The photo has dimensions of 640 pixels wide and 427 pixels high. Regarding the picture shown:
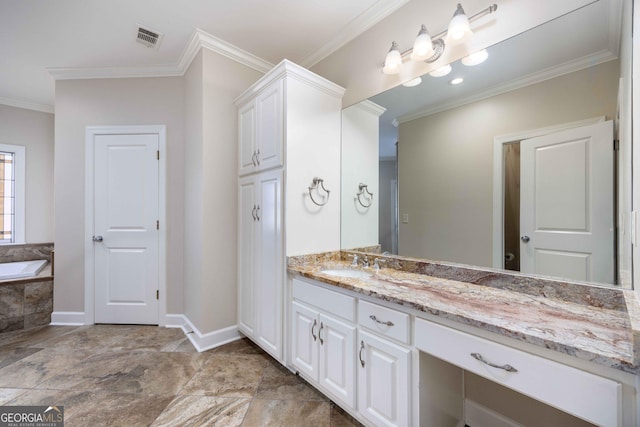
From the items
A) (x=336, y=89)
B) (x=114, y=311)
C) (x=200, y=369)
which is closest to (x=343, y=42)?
(x=336, y=89)

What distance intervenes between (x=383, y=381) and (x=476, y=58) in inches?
68.6

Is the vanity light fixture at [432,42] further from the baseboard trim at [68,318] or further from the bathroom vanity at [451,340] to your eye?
the baseboard trim at [68,318]

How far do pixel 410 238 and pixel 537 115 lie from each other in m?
0.93

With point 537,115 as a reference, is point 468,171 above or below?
below

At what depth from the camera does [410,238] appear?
1.82m

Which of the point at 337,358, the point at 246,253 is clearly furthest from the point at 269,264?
the point at 337,358

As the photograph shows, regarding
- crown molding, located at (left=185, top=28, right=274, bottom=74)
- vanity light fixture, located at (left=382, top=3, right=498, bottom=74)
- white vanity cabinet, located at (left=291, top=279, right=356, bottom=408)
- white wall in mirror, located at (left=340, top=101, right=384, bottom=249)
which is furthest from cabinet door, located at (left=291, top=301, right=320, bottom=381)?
crown molding, located at (left=185, top=28, right=274, bottom=74)

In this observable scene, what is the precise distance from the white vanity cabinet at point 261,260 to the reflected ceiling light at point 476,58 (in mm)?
1294

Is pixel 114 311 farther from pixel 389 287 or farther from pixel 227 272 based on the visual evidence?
pixel 389 287

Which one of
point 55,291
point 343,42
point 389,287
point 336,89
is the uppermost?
point 343,42

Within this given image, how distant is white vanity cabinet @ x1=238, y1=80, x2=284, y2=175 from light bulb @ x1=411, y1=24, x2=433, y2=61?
0.90 metres

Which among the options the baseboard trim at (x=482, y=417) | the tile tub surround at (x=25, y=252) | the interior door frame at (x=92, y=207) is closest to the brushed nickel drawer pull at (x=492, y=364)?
the baseboard trim at (x=482, y=417)

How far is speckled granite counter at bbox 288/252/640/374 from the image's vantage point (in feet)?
2.54

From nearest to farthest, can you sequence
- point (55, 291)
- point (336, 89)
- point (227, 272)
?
point (336, 89) → point (227, 272) → point (55, 291)
